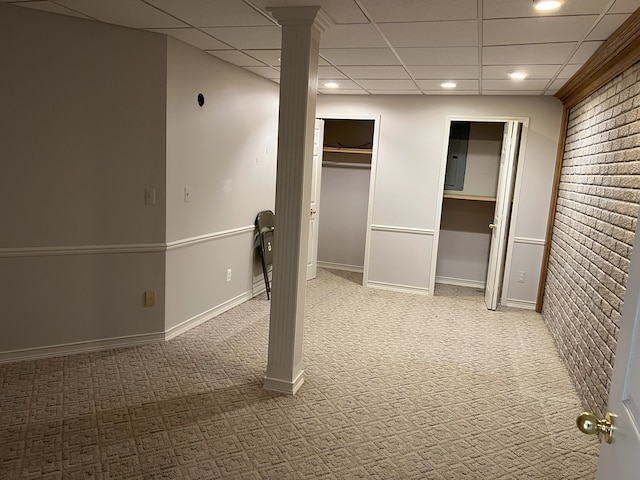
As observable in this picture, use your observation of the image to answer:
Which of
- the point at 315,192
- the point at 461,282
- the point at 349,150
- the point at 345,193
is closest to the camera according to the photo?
the point at 315,192

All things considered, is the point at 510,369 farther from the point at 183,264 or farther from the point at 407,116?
the point at 407,116

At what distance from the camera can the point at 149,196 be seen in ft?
11.5

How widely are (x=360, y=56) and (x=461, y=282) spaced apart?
3.58m

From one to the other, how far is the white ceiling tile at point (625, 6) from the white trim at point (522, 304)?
3519 mm

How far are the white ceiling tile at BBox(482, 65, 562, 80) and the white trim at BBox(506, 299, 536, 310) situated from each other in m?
2.48

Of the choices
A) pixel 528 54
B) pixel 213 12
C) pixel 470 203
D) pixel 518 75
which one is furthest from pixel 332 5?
pixel 470 203

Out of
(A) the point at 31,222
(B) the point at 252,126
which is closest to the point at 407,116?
(B) the point at 252,126

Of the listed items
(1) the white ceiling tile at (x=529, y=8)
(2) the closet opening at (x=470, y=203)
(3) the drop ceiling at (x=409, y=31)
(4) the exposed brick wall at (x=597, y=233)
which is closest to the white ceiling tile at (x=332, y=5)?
(3) the drop ceiling at (x=409, y=31)

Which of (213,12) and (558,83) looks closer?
(213,12)

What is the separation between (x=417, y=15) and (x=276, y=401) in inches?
96.8

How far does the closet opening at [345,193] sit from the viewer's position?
21.3 feet

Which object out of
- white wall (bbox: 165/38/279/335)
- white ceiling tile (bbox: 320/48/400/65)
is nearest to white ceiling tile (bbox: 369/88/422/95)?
white wall (bbox: 165/38/279/335)

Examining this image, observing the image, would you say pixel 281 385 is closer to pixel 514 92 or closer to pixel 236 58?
pixel 236 58

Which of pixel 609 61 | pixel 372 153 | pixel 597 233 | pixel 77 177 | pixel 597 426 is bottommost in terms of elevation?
pixel 597 426
